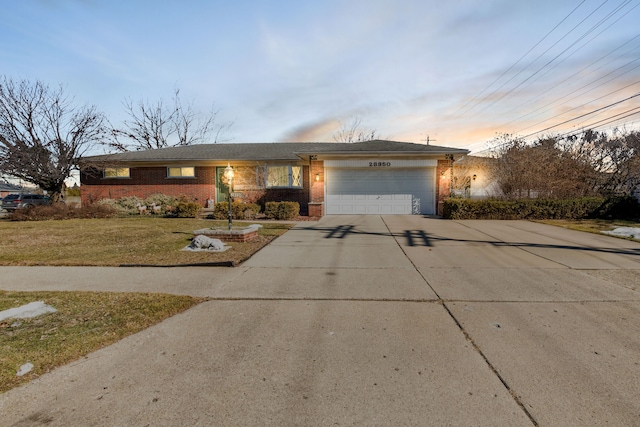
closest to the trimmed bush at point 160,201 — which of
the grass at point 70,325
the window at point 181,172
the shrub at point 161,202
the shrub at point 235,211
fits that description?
the shrub at point 161,202

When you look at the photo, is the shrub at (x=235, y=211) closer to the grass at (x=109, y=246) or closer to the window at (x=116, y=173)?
the grass at (x=109, y=246)

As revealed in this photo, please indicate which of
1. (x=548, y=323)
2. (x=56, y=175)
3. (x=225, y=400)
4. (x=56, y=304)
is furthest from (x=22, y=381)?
(x=56, y=175)

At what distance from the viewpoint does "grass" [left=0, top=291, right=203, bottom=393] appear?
2.66 meters

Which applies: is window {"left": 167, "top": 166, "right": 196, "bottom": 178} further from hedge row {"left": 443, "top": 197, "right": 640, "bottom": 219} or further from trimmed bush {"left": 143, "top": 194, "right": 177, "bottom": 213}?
hedge row {"left": 443, "top": 197, "right": 640, "bottom": 219}

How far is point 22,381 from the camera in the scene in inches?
93.4

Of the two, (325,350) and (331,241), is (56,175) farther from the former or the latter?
(325,350)

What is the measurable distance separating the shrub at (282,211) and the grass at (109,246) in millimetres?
2475

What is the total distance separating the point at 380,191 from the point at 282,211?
525cm

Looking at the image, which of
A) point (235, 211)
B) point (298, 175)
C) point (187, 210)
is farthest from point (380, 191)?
point (187, 210)

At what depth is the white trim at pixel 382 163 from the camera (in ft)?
50.6

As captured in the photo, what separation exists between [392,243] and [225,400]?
6.66m

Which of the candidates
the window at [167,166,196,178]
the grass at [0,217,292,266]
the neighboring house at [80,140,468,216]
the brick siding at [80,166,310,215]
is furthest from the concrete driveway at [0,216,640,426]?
the window at [167,166,196,178]

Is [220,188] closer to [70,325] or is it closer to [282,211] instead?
[282,211]

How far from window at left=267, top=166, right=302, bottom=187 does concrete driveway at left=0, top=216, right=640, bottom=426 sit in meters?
12.3
